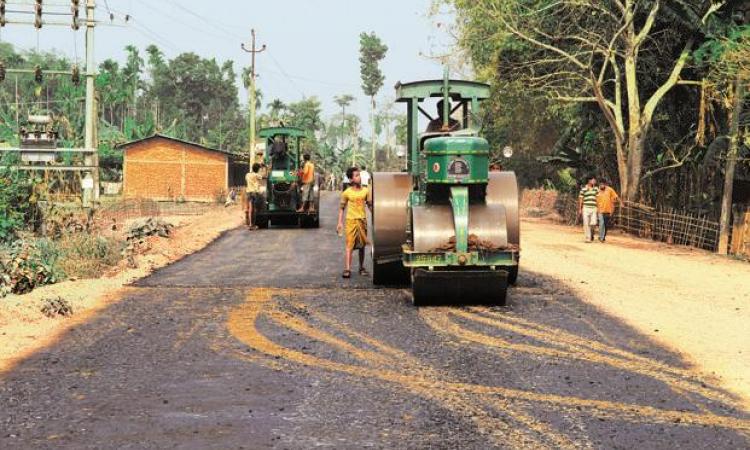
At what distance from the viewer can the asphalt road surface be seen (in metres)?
5.41

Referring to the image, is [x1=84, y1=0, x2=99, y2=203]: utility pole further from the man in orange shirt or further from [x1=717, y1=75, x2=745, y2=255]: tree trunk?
[x1=717, y1=75, x2=745, y2=255]: tree trunk

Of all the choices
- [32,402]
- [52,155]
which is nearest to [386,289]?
[32,402]

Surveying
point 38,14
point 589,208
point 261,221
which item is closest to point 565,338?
point 589,208

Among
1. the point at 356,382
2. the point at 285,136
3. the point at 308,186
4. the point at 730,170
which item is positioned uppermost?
the point at 285,136

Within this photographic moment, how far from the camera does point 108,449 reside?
5.08 m

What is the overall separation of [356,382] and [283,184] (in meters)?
17.4

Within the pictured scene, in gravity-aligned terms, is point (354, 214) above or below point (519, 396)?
above

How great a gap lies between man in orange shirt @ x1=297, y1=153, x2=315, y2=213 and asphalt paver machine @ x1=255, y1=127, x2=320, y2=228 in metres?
0.08


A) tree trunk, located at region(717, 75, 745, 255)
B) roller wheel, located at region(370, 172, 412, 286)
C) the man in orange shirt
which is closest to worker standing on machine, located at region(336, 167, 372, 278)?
roller wheel, located at region(370, 172, 412, 286)

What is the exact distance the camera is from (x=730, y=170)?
65.7 ft

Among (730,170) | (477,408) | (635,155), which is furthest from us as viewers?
(635,155)

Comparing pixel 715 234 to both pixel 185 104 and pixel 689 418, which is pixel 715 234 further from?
pixel 185 104

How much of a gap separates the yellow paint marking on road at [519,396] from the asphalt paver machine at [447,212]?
9.14 ft

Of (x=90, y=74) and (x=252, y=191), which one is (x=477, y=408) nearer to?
(x=252, y=191)
